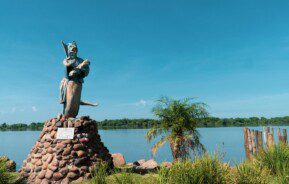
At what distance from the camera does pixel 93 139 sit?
10.7 meters

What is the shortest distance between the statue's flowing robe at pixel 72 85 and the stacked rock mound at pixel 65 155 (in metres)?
0.58

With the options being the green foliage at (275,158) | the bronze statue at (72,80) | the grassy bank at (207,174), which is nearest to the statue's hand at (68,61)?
the bronze statue at (72,80)

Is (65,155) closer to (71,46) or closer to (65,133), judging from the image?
(65,133)

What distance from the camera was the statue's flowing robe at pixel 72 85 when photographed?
1098 centimetres

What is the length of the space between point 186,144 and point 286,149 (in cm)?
491

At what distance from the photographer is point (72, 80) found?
36.5 ft

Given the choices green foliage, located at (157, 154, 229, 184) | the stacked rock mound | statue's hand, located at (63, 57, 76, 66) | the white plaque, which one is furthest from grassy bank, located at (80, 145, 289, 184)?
statue's hand, located at (63, 57, 76, 66)

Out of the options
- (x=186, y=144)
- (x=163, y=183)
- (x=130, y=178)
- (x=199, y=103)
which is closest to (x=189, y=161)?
(x=163, y=183)

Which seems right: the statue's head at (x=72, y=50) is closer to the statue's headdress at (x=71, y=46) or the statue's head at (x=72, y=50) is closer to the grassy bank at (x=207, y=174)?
the statue's headdress at (x=71, y=46)

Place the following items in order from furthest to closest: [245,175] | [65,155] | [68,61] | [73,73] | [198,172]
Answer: [68,61] → [73,73] → [65,155] → [245,175] → [198,172]

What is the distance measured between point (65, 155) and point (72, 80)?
10.4 ft

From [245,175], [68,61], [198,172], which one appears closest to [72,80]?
[68,61]

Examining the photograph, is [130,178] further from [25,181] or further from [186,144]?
[186,144]

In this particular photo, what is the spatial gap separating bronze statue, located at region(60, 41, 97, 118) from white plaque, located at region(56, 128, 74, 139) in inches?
31.3
